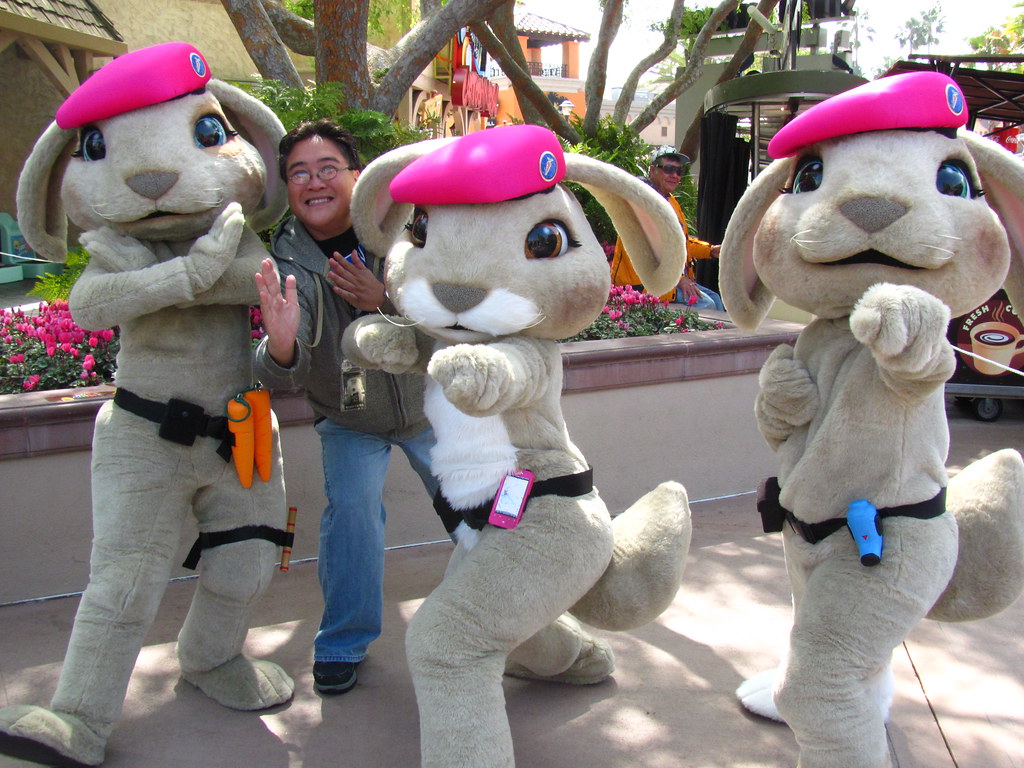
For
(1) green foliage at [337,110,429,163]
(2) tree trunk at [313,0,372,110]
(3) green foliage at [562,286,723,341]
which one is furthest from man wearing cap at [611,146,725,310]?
(2) tree trunk at [313,0,372,110]

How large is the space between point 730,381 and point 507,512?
3.27 m

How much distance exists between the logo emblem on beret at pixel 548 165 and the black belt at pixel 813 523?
1.12 meters

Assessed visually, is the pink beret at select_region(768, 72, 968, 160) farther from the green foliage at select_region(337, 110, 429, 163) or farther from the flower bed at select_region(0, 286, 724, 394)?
the green foliage at select_region(337, 110, 429, 163)

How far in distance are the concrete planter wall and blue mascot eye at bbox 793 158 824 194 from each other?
93.8 inches

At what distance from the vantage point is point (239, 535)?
10.0 feet

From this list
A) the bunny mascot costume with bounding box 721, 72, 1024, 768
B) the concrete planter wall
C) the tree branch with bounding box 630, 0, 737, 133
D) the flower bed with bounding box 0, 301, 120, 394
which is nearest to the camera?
the bunny mascot costume with bounding box 721, 72, 1024, 768

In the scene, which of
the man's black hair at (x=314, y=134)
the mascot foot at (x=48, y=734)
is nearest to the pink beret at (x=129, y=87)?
the man's black hair at (x=314, y=134)

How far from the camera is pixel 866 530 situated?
A: 2346mm

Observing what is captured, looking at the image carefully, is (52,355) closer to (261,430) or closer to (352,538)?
(261,430)

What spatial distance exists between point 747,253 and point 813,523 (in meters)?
0.88

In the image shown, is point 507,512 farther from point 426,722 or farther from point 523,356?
point 426,722

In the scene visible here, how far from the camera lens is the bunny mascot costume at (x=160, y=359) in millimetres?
2791

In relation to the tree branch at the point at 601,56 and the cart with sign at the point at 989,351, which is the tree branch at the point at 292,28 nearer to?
the tree branch at the point at 601,56

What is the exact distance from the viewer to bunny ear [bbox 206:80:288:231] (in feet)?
10.5
